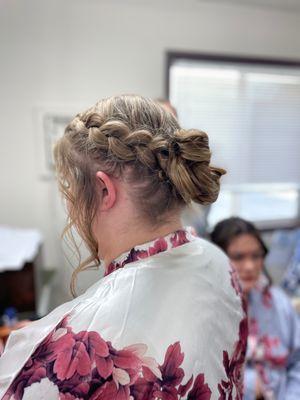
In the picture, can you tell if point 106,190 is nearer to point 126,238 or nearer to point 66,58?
point 126,238

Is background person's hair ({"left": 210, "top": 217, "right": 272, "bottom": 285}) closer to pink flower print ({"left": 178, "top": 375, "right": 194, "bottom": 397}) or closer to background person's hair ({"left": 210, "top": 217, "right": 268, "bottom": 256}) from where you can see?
background person's hair ({"left": 210, "top": 217, "right": 268, "bottom": 256})

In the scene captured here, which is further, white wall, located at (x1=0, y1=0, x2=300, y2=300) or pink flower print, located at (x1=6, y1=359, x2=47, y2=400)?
white wall, located at (x1=0, y1=0, x2=300, y2=300)

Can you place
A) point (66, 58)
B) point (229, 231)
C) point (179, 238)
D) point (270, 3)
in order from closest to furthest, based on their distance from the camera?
point (179, 238) → point (229, 231) → point (66, 58) → point (270, 3)

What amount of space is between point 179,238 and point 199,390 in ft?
0.76

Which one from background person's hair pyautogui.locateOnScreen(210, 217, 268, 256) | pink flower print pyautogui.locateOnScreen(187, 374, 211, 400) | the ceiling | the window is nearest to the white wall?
the ceiling

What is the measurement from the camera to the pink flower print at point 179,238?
1.86 feet

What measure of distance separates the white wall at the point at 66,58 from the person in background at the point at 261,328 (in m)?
0.85

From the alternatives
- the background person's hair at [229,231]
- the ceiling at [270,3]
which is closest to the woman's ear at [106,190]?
the background person's hair at [229,231]

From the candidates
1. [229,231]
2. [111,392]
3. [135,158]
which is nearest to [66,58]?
[229,231]

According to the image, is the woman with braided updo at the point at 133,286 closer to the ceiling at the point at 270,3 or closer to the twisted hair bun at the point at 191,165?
the twisted hair bun at the point at 191,165

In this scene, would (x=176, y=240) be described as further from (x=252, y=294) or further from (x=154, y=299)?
(x=252, y=294)

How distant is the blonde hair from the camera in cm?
51

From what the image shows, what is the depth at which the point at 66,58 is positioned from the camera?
176 cm

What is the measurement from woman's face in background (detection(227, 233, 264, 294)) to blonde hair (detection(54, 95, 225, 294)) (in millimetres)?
879
